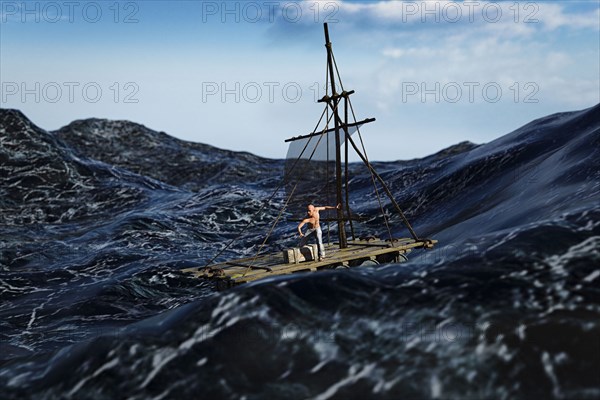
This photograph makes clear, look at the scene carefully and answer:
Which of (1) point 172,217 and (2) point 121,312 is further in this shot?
(1) point 172,217

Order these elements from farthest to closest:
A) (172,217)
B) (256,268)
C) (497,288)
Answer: (172,217) < (256,268) < (497,288)

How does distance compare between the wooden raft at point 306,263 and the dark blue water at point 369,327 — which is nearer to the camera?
the dark blue water at point 369,327

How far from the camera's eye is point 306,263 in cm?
1408

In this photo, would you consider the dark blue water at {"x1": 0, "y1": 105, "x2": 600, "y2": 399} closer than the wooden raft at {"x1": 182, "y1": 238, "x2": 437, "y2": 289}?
Yes

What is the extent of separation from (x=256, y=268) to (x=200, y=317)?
4.09 metres

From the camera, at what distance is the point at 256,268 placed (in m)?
14.0

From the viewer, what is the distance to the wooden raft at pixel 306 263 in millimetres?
13344

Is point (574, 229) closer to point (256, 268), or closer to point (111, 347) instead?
point (256, 268)

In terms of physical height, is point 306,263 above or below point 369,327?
above

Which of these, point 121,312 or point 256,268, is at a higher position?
point 256,268

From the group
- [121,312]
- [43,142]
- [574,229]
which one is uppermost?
[43,142]

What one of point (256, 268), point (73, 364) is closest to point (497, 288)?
point (256, 268)

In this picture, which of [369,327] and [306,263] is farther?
[306,263]

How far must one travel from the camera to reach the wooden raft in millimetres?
13344
